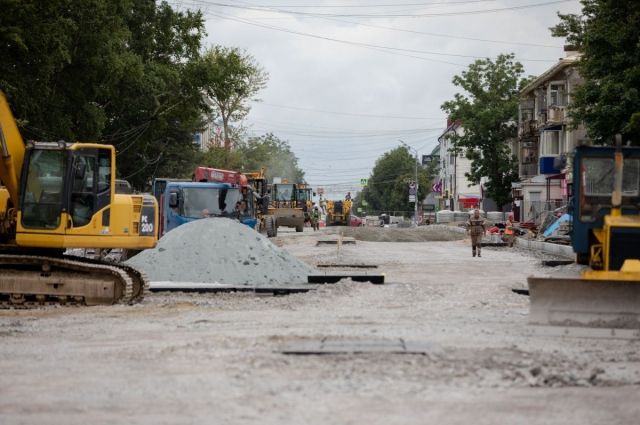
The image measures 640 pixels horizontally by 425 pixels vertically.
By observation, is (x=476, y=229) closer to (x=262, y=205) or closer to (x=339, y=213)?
(x=262, y=205)

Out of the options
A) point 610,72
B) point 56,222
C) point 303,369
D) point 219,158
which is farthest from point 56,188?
point 219,158

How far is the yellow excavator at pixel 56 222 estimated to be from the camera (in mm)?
18906

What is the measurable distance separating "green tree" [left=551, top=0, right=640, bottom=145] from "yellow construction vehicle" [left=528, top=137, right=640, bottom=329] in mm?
22670

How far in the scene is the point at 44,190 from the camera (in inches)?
755

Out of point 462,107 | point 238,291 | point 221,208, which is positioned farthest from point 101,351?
point 462,107

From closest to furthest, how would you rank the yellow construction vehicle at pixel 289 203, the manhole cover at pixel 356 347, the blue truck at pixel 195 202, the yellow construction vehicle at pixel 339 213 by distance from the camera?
the manhole cover at pixel 356 347
the blue truck at pixel 195 202
the yellow construction vehicle at pixel 289 203
the yellow construction vehicle at pixel 339 213

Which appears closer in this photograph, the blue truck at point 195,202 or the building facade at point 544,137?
the blue truck at point 195,202

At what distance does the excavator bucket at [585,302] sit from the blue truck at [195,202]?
74.2 feet

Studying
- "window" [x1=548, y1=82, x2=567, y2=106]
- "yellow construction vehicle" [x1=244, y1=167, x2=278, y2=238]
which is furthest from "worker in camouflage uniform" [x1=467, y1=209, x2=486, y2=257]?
"window" [x1=548, y1=82, x2=567, y2=106]

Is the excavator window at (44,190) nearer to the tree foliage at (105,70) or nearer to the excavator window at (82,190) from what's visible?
the excavator window at (82,190)

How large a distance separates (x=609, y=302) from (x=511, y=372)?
481 centimetres

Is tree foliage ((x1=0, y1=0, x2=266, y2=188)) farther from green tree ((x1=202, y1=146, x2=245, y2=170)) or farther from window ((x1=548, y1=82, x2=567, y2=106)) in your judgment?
window ((x1=548, y1=82, x2=567, y2=106))

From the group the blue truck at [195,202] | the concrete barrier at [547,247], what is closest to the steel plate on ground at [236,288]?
the blue truck at [195,202]

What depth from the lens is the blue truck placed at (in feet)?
120
